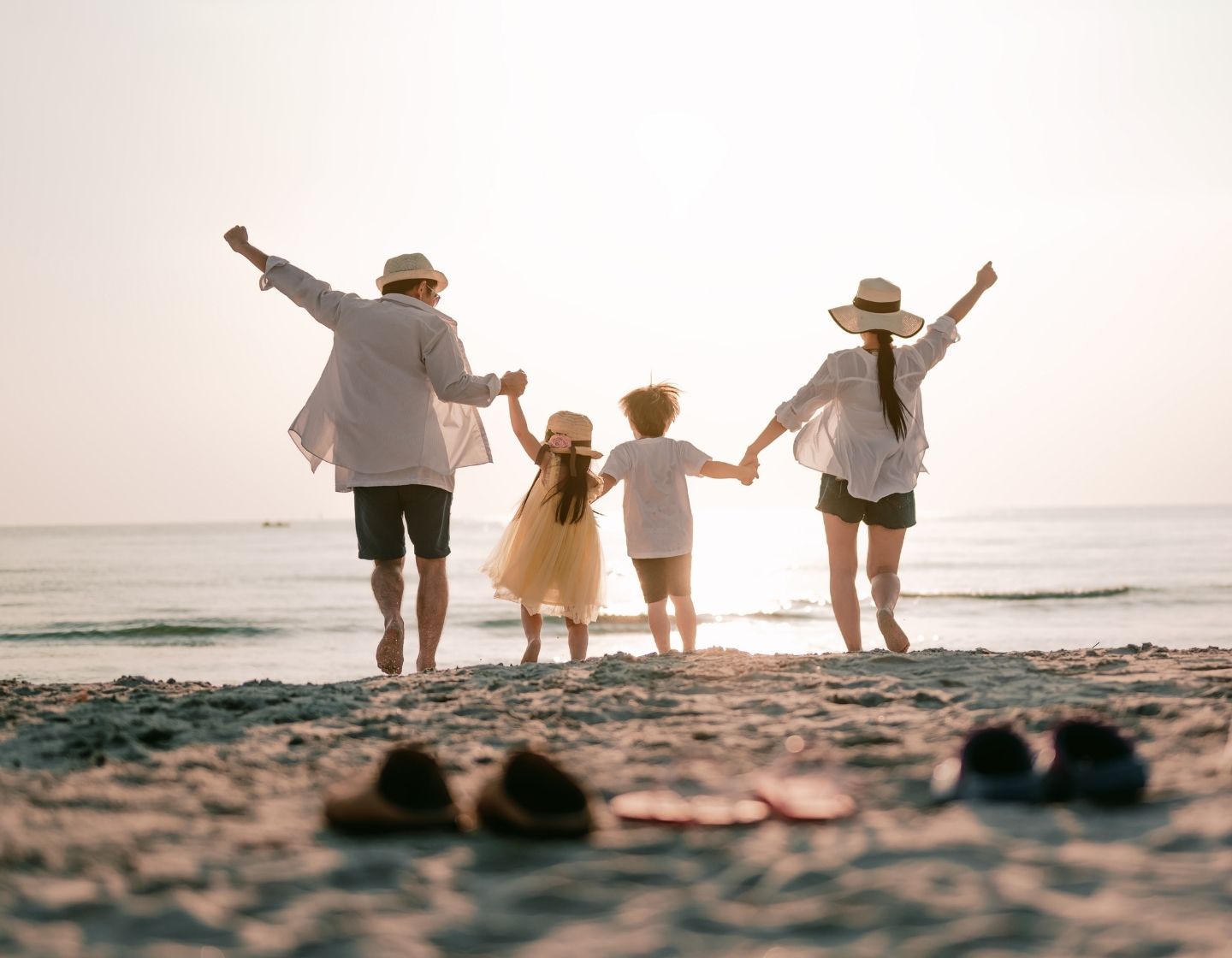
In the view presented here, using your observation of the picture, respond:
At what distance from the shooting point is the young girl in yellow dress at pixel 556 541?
6703 millimetres

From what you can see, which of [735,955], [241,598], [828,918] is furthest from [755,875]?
[241,598]

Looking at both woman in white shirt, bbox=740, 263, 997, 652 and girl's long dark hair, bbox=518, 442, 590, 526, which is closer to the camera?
woman in white shirt, bbox=740, 263, 997, 652

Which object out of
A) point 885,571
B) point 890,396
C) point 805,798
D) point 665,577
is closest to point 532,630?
point 665,577

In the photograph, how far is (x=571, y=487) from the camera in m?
6.77

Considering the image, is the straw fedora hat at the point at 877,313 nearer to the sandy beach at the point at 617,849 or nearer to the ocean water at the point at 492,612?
the sandy beach at the point at 617,849

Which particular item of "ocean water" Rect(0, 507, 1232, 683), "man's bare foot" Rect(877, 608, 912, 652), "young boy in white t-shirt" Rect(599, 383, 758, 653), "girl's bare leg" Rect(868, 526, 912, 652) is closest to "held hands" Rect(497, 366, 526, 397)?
"young boy in white t-shirt" Rect(599, 383, 758, 653)

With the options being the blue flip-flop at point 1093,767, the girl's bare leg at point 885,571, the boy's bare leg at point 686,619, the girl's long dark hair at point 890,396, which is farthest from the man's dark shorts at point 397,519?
the blue flip-flop at point 1093,767

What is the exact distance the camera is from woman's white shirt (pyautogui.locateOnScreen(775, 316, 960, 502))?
20.4ft

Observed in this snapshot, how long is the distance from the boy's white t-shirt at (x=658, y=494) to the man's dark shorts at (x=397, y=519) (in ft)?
5.02

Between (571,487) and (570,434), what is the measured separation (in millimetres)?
327

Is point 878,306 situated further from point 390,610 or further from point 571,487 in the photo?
point 390,610

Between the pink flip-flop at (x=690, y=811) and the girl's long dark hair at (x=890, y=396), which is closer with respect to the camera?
the pink flip-flop at (x=690, y=811)

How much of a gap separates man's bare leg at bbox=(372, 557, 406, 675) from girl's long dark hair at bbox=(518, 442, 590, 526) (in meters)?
1.15

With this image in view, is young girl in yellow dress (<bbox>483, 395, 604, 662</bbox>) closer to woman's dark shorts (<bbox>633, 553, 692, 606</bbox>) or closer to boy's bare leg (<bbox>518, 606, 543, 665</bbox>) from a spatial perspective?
boy's bare leg (<bbox>518, 606, 543, 665</bbox>)
